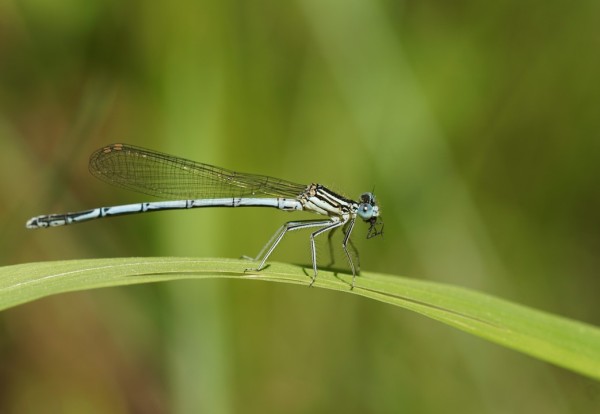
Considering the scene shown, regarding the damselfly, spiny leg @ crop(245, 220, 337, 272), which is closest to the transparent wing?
the damselfly

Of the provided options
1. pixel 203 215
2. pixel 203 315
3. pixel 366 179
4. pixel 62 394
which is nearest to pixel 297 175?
pixel 366 179

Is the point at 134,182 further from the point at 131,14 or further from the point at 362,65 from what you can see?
the point at 362,65

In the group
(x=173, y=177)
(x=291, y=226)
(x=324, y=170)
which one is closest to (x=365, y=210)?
(x=291, y=226)

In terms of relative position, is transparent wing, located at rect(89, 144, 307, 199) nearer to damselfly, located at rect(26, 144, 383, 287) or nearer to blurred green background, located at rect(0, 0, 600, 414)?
damselfly, located at rect(26, 144, 383, 287)

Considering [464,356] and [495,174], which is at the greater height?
[495,174]

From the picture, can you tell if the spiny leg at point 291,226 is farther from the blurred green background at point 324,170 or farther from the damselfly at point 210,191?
the blurred green background at point 324,170

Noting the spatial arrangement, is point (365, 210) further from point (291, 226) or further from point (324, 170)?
point (324, 170)

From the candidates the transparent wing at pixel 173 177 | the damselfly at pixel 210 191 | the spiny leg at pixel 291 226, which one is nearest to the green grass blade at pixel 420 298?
the spiny leg at pixel 291 226
